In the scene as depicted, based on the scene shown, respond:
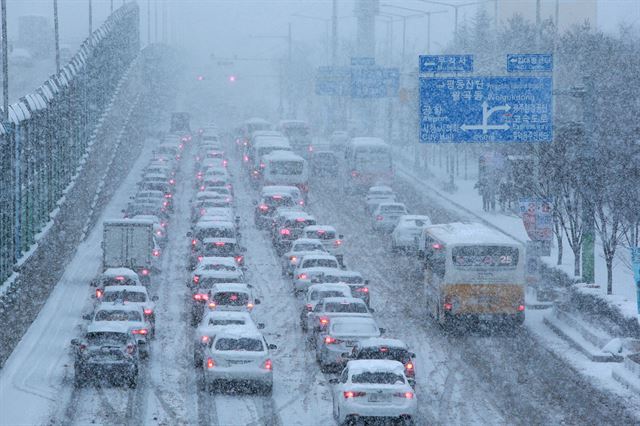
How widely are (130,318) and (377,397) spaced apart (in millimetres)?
10320

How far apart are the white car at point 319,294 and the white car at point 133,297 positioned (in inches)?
159

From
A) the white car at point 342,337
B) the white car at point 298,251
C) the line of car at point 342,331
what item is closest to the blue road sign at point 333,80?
the line of car at point 342,331

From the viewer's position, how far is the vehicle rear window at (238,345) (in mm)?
27000

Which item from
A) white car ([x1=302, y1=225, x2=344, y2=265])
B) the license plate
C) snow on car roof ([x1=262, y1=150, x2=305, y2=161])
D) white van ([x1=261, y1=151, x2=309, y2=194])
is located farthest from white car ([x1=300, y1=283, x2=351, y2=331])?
snow on car roof ([x1=262, y1=150, x2=305, y2=161])

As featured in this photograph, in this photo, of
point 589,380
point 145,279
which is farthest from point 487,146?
point 589,380

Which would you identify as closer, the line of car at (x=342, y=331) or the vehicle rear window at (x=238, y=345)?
the line of car at (x=342, y=331)

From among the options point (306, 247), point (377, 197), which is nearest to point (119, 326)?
point (306, 247)

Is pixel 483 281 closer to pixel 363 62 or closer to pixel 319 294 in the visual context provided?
pixel 319 294

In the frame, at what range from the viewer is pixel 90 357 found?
27297mm

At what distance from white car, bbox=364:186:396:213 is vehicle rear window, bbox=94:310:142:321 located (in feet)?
104

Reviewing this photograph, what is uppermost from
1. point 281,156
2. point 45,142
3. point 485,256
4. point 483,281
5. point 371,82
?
point 371,82

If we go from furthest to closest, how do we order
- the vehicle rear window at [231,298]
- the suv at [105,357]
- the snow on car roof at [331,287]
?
the snow on car roof at [331,287] < the vehicle rear window at [231,298] < the suv at [105,357]

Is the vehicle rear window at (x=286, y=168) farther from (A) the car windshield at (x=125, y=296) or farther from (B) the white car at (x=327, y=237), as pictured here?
(A) the car windshield at (x=125, y=296)

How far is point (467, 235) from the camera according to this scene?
35969mm
